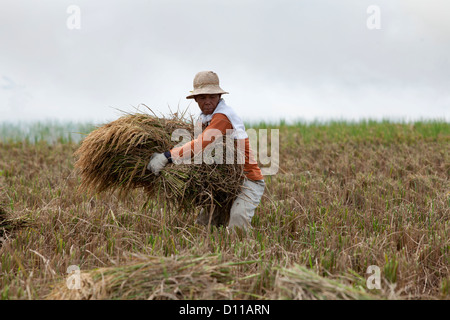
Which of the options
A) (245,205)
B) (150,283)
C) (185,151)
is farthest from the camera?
(245,205)

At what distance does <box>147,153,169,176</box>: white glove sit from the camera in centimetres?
361

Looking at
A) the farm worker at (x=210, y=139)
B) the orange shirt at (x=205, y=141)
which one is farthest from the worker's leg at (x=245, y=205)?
the orange shirt at (x=205, y=141)

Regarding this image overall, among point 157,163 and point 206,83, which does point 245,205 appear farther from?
point 206,83

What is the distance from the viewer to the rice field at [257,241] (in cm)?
240

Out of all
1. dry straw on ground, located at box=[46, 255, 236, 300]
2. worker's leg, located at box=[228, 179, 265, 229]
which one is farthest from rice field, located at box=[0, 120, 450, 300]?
worker's leg, located at box=[228, 179, 265, 229]

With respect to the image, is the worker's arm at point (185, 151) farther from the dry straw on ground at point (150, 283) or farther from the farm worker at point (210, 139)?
the dry straw on ground at point (150, 283)

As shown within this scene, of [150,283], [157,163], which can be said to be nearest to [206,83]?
[157,163]

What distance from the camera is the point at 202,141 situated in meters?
3.62

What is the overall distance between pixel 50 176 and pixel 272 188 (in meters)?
3.39

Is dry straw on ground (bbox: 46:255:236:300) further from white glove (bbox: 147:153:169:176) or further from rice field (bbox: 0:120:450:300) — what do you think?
white glove (bbox: 147:153:169:176)

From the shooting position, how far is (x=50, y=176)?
6.41 m

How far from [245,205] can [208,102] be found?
1012 millimetres

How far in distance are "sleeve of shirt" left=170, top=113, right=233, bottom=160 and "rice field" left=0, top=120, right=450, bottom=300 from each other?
2.05 feet
